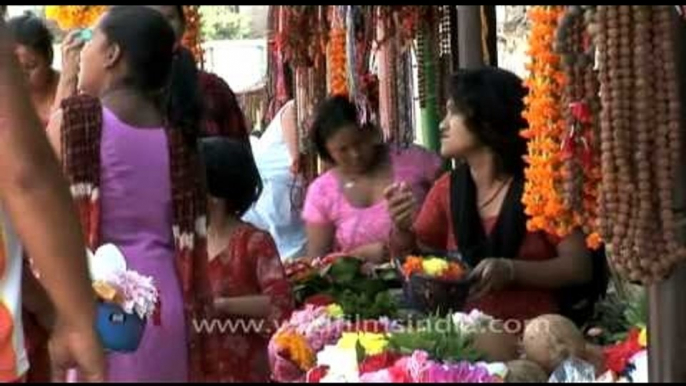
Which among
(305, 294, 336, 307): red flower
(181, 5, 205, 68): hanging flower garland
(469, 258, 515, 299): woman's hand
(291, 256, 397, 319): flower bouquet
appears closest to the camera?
(469, 258, 515, 299): woman's hand

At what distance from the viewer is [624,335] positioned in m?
2.86

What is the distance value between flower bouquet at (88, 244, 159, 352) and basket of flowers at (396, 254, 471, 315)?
62 centimetres

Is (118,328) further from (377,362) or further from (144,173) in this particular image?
(377,362)

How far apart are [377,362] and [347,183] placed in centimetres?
153

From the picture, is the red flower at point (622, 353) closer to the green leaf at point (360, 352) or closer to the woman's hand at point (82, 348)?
the green leaf at point (360, 352)

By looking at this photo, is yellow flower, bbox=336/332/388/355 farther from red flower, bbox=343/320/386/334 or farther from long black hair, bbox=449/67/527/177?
long black hair, bbox=449/67/527/177

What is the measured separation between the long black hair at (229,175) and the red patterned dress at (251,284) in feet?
0.26

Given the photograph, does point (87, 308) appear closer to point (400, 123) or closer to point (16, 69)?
point (16, 69)

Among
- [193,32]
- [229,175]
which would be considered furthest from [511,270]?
[193,32]

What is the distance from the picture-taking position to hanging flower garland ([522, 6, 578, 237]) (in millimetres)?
2154

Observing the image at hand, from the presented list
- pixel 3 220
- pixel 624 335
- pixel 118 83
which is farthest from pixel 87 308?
pixel 624 335

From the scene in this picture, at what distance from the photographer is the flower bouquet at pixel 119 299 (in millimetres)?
2510

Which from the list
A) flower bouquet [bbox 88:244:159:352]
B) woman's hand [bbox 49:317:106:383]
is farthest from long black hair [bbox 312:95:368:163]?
woman's hand [bbox 49:317:106:383]

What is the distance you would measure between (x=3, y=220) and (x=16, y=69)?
202mm
